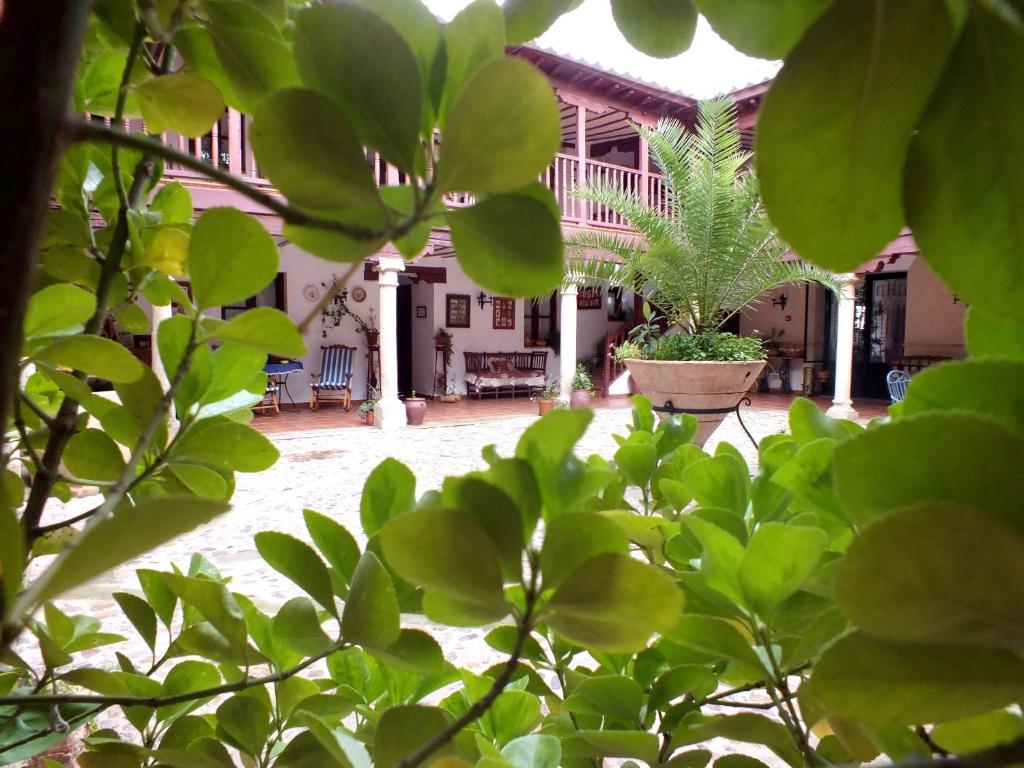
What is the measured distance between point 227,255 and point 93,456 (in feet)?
0.64

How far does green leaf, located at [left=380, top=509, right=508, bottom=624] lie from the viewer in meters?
0.16

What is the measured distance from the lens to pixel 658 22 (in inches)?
12.2

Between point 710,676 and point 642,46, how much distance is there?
1.04 ft

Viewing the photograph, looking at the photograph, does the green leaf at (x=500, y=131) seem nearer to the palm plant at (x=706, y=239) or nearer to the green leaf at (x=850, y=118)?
the green leaf at (x=850, y=118)

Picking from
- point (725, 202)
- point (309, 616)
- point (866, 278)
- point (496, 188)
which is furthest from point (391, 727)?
point (866, 278)

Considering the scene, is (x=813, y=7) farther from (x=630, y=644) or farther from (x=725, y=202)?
(x=725, y=202)

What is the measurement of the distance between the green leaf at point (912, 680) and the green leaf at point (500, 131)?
5.4 inches

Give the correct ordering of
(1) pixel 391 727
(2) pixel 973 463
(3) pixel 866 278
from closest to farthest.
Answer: (2) pixel 973 463
(1) pixel 391 727
(3) pixel 866 278

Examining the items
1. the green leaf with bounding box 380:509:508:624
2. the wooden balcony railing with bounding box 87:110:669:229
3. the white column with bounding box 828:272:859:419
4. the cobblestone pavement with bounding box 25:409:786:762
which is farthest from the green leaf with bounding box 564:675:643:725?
the white column with bounding box 828:272:859:419

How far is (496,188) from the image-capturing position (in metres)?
Result: 0.18

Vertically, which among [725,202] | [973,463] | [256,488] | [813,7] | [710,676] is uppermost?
[725,202]

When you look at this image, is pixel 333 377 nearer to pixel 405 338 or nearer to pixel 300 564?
pixel 405 338

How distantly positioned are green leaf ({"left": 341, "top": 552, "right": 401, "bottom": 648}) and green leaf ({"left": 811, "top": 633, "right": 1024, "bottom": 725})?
0.14 m

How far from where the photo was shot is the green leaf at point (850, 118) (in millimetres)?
153
